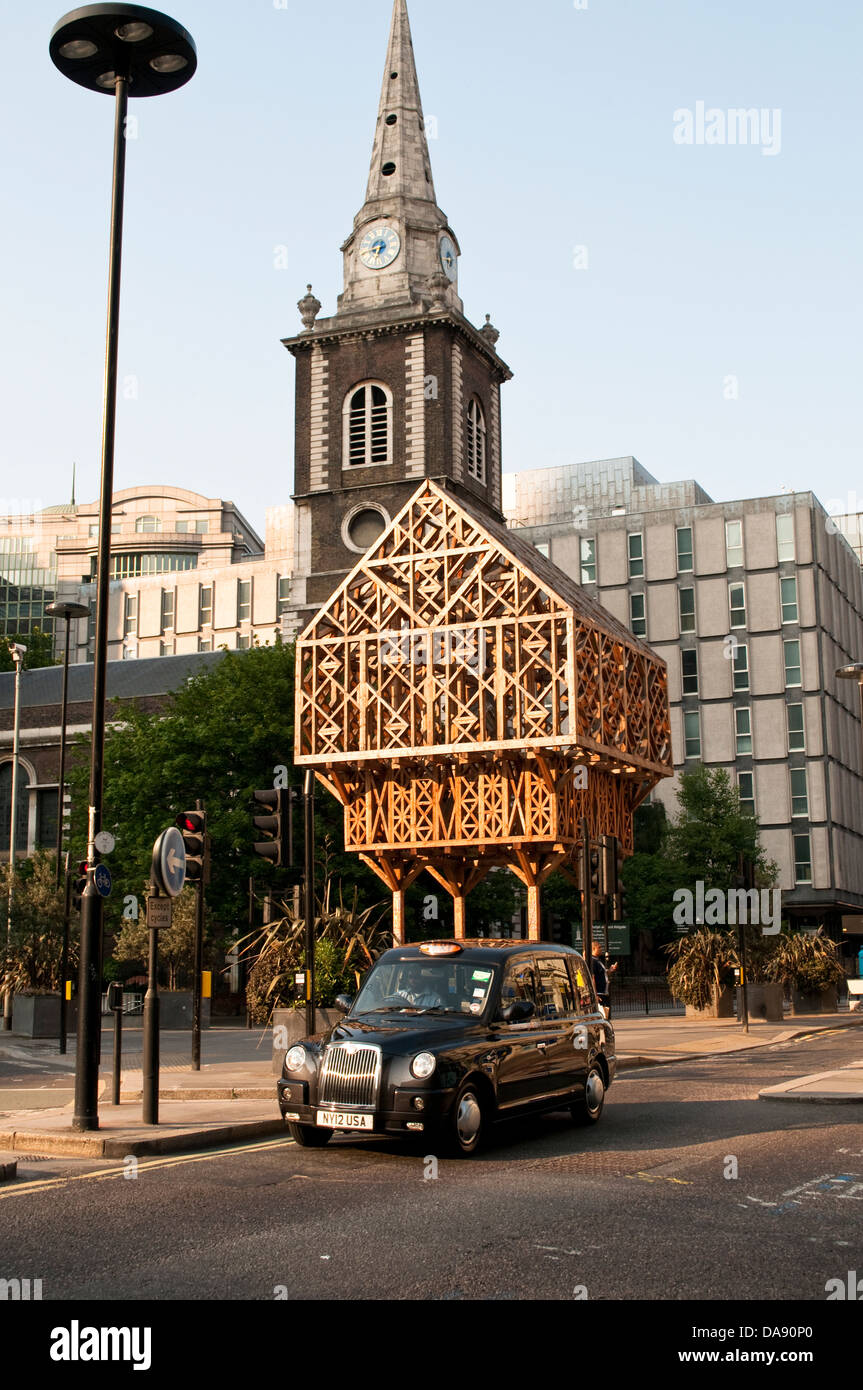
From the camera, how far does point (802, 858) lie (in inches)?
2724

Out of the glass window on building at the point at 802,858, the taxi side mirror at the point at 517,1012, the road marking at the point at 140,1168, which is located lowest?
the road marking at the point at 140,1168

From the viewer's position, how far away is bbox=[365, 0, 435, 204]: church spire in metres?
60.7

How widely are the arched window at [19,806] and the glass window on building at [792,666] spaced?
1507 inches

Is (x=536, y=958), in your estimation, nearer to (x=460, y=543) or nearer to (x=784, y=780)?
(x=460, y=543)

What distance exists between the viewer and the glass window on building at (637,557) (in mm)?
75250

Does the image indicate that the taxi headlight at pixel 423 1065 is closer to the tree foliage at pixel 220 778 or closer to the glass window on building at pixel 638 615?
the tree foliage at pixel 220 778

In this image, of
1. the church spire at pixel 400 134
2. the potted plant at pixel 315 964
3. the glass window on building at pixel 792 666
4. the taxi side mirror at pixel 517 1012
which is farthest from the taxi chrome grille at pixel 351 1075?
the glass window on building at pixel 792 666

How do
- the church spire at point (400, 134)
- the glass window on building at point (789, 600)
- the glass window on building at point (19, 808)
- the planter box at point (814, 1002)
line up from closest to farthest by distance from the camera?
the planter box at point (814, 1002) < the church spire at point (400, 134) < the glass window on building at point (19, 808) < the glass window on building at point (789, 600)

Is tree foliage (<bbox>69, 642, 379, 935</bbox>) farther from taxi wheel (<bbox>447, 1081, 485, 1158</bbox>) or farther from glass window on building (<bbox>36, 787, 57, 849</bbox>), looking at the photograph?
taxi wheel (<bbox>447, 1081, 485, 1158</bbox>)

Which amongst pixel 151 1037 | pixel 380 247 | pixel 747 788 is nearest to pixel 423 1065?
pixel 151 1037

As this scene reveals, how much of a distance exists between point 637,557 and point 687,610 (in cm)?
427

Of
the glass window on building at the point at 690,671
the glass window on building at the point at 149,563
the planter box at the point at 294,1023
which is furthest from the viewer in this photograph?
the glass window on building at the point at 149,563
